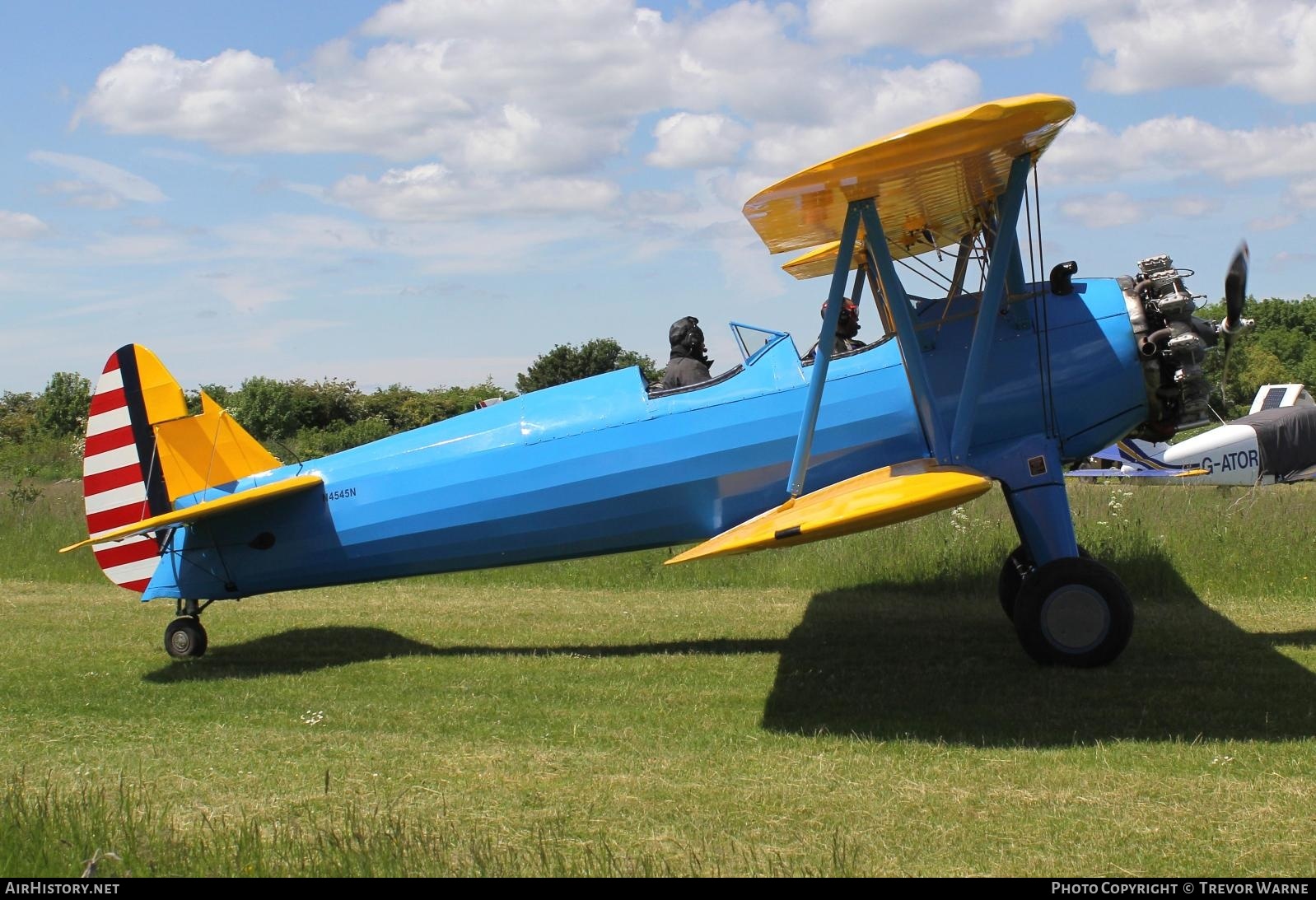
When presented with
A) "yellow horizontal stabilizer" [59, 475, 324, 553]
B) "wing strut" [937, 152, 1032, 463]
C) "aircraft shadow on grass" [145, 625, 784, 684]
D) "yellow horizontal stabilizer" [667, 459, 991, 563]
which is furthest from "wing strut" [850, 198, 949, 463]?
"yellow horizontal stabilizer" [59, 475, 324, 553]

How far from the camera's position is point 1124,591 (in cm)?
600

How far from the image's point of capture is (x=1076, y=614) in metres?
5.96

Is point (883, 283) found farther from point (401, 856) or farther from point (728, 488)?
point (401, 856)

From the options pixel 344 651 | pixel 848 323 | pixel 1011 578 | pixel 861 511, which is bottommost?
pixel 1011 578

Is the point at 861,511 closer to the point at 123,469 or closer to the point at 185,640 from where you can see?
the point at 185,640

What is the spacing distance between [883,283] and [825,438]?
3.31 ft

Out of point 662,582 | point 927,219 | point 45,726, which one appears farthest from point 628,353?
point 45,726

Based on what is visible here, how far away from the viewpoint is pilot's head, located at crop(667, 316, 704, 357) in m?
7.17

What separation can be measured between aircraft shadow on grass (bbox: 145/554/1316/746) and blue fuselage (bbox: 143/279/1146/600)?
0.89 metres

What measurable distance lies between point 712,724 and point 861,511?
137 centimetres

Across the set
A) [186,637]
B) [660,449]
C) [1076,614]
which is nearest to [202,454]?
[186,637]

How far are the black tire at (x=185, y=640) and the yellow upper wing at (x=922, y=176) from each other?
4701mm

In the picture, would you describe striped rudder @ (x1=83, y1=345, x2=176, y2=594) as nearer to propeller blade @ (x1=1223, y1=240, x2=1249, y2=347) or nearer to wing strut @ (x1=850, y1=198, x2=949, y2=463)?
wing strut @ (x1=850, y1=198, x2=949, y2=463)

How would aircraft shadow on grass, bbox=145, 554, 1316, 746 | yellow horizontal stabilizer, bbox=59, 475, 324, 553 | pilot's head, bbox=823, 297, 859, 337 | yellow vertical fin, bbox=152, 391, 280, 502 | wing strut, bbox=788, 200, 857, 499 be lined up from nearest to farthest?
aircraft shadow on grass, bbox=145, 554, 1316, 746 < wing strut, bbox=788, 200, 857, 499 < yellow horizontal stabilizer, bbox=59, 475, 324, 553 < pilot's head, bbox=823, 297, 859, 337 < yellow vertical fin, bbox=152, 391, 280, 502
